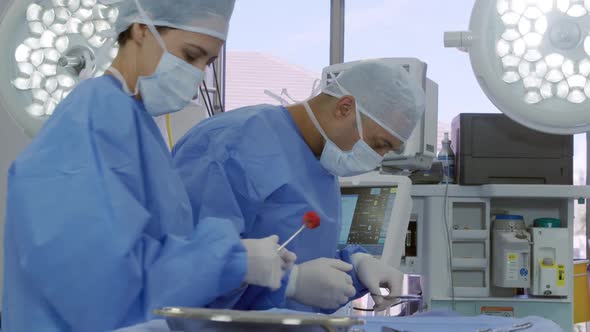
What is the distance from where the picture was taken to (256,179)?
1.70 m

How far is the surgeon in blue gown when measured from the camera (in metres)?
1.61

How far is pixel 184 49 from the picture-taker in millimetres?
1318

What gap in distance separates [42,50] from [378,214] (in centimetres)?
107

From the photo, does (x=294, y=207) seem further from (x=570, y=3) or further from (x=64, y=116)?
(x=570, y=3)

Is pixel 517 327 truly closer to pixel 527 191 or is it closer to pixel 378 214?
pixel 378 214

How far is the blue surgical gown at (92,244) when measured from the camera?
41.0 inches

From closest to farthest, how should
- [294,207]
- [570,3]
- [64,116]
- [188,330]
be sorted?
1. [188,330]
2. [64,116]
3. [294,207]
4. [570,3]

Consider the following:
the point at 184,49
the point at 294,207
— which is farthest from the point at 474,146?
the point at 184,49

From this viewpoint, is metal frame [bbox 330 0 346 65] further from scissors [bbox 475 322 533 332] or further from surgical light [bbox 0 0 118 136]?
scissors [bbox 475 322 533 332]

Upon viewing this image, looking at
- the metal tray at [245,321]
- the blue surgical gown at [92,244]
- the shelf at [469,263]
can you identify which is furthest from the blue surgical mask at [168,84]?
the shelf at [469,263]

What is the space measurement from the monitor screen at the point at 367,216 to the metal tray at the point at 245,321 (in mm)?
1451

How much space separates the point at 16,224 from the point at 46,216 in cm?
7

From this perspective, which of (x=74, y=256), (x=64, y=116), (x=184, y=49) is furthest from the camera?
(x=184, y=49)

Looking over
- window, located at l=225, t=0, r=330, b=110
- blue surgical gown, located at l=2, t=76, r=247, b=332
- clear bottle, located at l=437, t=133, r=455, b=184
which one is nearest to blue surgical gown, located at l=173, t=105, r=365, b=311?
blue surgical gown, located at l=2, t=76, r=247, b=332
